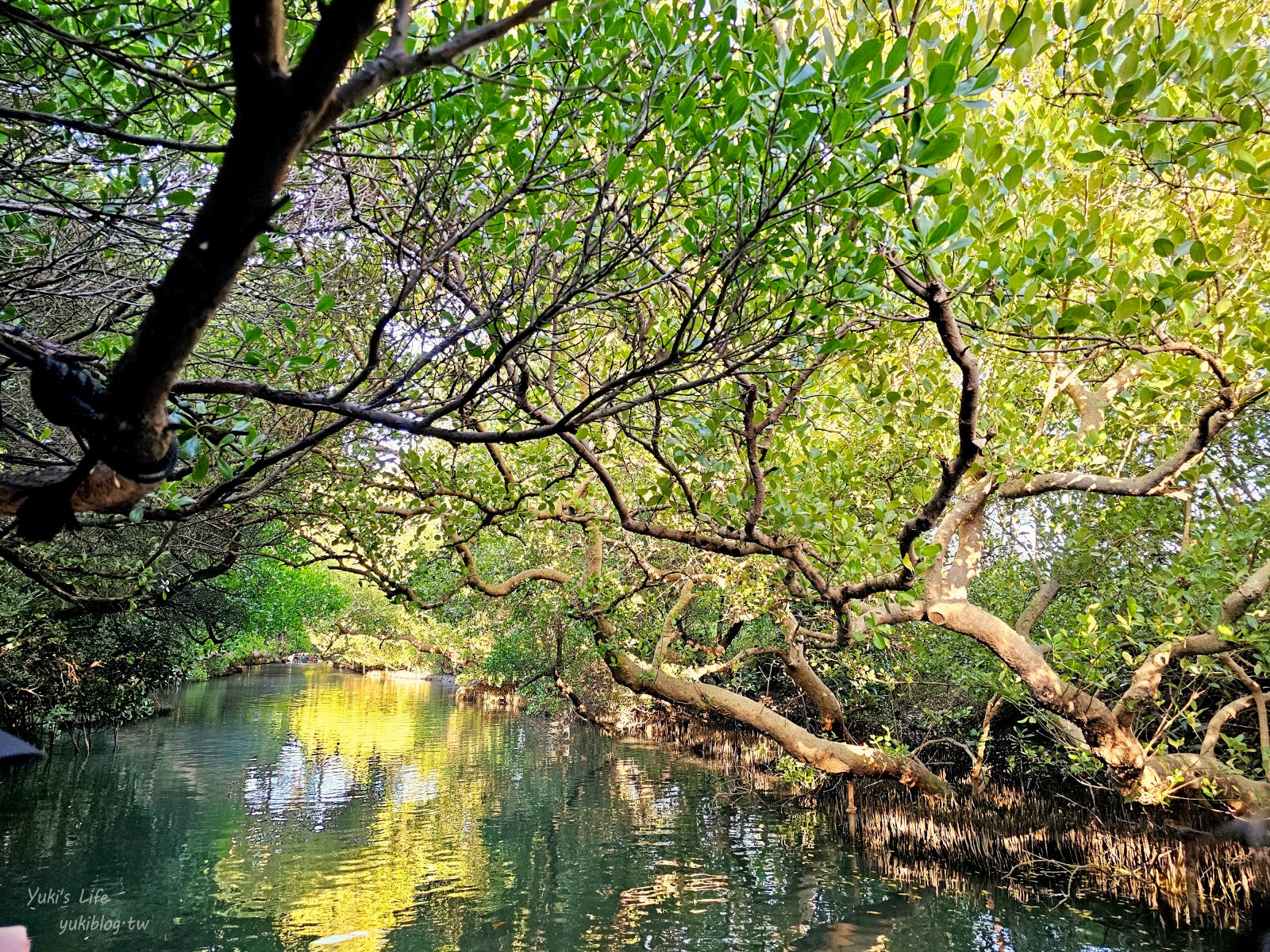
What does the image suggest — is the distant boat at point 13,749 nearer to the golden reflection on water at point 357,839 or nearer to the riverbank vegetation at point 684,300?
the riverbank vegetation at point 684,300

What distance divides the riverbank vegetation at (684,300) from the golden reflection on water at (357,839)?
3826mm

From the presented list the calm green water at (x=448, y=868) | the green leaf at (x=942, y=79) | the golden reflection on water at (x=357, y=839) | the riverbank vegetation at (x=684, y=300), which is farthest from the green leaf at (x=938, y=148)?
the golden reflection on water at (x=357, y=839)

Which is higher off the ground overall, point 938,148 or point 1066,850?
point 938,148

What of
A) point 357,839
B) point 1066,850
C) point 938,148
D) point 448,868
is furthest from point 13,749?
point 1066,850

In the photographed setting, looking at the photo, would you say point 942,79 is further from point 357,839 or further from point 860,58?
point 357,839

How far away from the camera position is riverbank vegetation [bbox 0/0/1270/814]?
277 cm

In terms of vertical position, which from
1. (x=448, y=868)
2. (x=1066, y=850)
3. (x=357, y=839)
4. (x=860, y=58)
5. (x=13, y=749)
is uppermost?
(x=860, y=58)

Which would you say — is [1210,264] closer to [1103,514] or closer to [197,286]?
Result: [197,286]

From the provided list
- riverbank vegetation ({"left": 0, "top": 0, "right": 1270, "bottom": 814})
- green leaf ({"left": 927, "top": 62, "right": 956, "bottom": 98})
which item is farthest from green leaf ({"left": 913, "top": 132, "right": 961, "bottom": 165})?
green leaf ({"left": 927, "top": 62, "right": 956, "bottom": 98})

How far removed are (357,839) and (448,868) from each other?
2.21 m

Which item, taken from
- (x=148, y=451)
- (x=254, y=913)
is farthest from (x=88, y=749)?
(x=148, y=451)

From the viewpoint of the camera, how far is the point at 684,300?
4.63 metres

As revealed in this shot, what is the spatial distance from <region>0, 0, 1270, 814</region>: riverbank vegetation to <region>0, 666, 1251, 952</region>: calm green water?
2.27m

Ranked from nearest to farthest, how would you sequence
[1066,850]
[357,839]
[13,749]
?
[13,749]
[1066,850]
[357,839]
